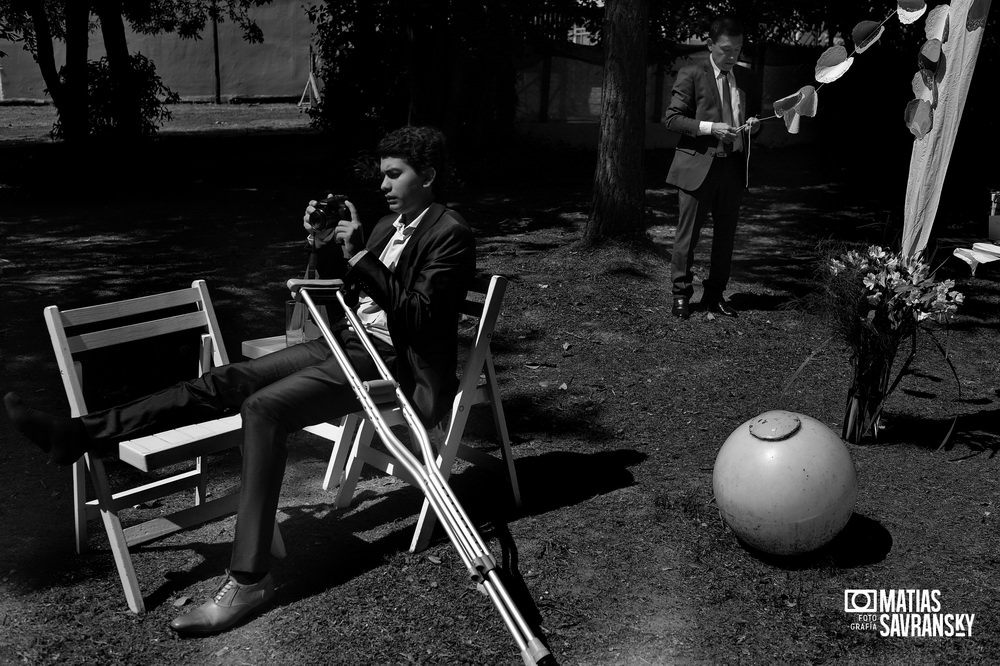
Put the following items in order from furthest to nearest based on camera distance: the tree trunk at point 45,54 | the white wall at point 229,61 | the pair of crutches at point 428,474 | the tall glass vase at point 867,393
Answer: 1. the white wall at point 229,61
2. the tree trunk at point 45,54
3. the tall glass vase at point 867,393
4. the pair of crutches at point 428,474

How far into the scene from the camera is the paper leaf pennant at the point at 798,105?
4004 mm

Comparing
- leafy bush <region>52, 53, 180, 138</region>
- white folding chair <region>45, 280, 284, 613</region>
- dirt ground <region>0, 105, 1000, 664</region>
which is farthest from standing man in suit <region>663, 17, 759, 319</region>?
leafy bush <region>52, 53, 180, 138</region>

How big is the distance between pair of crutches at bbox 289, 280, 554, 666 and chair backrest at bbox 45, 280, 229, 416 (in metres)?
0.47

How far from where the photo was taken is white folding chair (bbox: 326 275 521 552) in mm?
4359

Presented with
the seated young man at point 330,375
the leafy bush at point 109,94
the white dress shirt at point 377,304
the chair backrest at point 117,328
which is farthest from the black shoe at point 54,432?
the leafy bush at point 109,94

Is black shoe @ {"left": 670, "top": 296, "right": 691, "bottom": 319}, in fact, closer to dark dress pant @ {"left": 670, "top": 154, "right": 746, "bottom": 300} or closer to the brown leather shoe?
dark dress pant @ {"left": 670, "top": 154, "right": 746, "bottom": 300}

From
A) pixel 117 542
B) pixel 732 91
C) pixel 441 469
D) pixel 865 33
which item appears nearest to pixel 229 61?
pixel 732 91

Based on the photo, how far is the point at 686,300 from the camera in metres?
7.74

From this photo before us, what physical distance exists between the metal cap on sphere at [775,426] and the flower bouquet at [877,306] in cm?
109

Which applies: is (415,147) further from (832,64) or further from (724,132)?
(724,132)

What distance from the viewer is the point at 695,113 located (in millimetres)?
7434

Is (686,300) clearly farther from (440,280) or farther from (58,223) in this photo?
(58,223)

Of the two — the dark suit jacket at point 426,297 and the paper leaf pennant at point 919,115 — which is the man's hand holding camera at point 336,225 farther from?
the paper leaf pennant at point 919,115

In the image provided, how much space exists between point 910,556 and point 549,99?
50.4 feet
